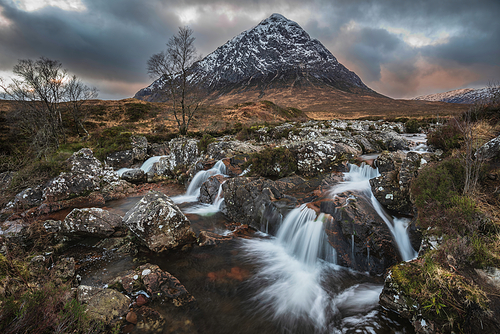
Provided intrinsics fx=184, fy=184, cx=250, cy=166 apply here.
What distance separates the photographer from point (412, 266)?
4008 mm

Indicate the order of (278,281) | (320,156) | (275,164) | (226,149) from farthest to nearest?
1. (226,149)
2. (275,164)
3. (320,156)
4. (278,281)

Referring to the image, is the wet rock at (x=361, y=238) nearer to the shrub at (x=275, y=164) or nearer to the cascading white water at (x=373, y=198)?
the cascading white water at (x=373, y=198)

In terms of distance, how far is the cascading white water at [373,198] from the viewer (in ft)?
18.6

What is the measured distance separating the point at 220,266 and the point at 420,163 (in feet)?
27.2

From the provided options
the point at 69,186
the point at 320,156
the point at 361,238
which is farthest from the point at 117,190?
the point at 361,238

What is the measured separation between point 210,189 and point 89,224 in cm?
551

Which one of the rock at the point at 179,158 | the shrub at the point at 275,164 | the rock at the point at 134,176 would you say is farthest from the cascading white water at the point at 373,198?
the rock at the point at 134,176

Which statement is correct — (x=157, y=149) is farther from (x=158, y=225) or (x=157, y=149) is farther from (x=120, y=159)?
(x=158, y=225)

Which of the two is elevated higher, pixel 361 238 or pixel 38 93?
pixel 38 93

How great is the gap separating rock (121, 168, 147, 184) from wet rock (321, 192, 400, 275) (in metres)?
14.1

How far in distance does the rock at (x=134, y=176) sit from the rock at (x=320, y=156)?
12.0 meters

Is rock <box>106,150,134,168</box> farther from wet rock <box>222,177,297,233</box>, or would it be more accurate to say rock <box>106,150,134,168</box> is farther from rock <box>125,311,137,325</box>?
rock <box>125,311,137,325</box>

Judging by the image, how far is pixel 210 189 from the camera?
10.9 m

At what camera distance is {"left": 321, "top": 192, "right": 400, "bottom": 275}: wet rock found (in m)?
5.49
